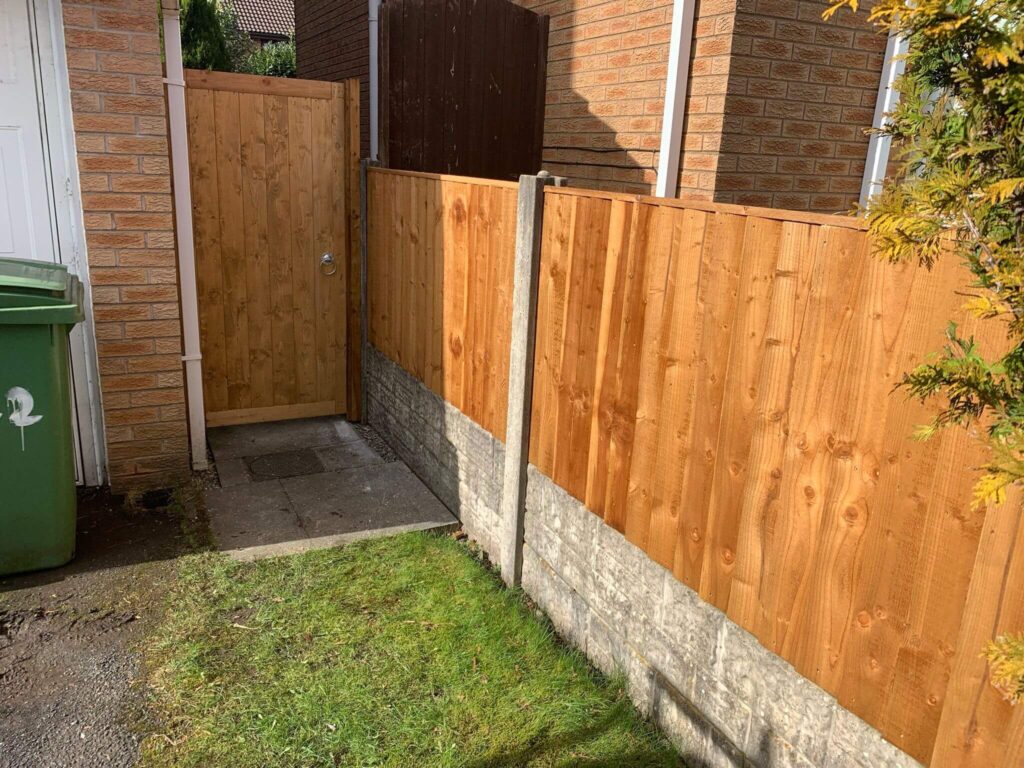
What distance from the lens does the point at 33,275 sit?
168 inches

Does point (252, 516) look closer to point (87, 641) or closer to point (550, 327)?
point (87, 641)

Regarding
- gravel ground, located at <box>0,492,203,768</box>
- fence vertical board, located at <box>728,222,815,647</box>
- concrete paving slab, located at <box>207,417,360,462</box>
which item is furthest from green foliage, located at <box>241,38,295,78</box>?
fence vertical board, located at <box>728,222,815,647</box>

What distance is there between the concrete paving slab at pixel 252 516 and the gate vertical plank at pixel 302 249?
4.59 feet

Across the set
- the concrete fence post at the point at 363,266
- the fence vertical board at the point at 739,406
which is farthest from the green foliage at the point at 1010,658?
the concrete fence post at the point at 363,266

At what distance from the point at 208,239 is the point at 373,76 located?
2.01 m

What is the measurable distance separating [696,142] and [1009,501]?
359 centimetres

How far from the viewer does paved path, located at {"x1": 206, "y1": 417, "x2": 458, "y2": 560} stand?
4652 mm

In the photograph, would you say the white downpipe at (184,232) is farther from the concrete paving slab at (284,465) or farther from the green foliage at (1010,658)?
the green foliage at (1010,658)

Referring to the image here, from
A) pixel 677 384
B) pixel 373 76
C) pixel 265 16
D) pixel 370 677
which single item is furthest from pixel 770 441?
pixel 265 16

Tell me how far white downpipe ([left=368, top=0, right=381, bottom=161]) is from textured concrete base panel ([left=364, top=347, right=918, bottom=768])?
2.96 m

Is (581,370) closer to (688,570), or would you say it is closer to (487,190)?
(688,570)

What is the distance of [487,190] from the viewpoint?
13.8ft

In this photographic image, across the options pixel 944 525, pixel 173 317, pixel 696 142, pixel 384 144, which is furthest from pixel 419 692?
pixel 384 144

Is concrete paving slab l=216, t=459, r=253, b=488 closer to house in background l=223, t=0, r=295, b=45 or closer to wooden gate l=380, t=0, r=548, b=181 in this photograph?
wooden gate l=380, t=0, r=548, b=181
